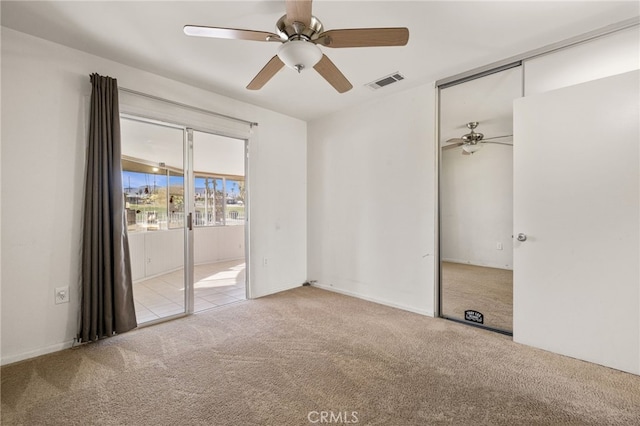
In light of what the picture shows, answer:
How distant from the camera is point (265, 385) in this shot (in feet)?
6.26

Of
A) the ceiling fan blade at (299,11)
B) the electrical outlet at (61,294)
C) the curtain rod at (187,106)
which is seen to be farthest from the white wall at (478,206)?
the electrical outlet at (61,294)

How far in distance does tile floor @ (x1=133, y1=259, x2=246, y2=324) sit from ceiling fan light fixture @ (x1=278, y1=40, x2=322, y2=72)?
2874 mm

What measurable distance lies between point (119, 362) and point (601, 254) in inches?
151

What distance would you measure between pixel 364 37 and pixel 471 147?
191 cm

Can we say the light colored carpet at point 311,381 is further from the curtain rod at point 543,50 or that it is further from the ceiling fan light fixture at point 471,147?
the curtain rod at point 543,50

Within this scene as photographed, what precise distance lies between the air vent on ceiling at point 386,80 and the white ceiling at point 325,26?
10 cm

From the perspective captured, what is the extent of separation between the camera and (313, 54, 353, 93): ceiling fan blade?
2.07 meters

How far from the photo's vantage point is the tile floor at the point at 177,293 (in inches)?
128

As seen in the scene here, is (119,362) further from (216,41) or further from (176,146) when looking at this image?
(216,41)

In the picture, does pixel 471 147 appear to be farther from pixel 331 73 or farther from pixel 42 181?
pixel 42 181

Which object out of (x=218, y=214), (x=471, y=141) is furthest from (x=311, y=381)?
(x=218, y=214)

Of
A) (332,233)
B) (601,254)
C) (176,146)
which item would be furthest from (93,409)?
(601,254)

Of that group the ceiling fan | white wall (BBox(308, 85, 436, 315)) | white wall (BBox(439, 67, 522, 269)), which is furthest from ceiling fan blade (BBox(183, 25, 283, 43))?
white wall (BBox(439, 67, 522, 269))

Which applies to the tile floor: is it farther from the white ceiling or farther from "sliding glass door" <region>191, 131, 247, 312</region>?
the white ceiling
